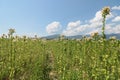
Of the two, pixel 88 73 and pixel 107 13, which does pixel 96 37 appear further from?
pixel 107 13

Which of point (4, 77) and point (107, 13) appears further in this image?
point (4, 77)

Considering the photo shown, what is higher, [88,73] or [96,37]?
[96,37]

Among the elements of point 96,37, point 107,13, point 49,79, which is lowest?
point 49,79

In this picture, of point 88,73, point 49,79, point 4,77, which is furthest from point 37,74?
point 88,73

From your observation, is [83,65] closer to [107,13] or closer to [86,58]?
[86,58]

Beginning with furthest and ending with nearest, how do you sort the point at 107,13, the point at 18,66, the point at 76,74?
the point at 18,66 → the point at 76,74 → the point at 107,13

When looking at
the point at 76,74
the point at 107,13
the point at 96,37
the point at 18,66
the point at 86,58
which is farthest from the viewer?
the point at 86,58

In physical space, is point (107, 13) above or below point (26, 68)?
above

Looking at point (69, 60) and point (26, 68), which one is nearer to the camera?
point (26, 68)

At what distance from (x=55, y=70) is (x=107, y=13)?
390 centimetres

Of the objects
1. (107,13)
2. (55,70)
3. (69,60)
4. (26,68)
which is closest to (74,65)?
(69,60)

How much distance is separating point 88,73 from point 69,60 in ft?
10.5

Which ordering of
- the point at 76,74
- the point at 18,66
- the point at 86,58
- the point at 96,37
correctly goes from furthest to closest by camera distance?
the point at 86,58
the point at 96,37
the point at 18,66
the point at 76,74

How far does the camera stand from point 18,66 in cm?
1009
